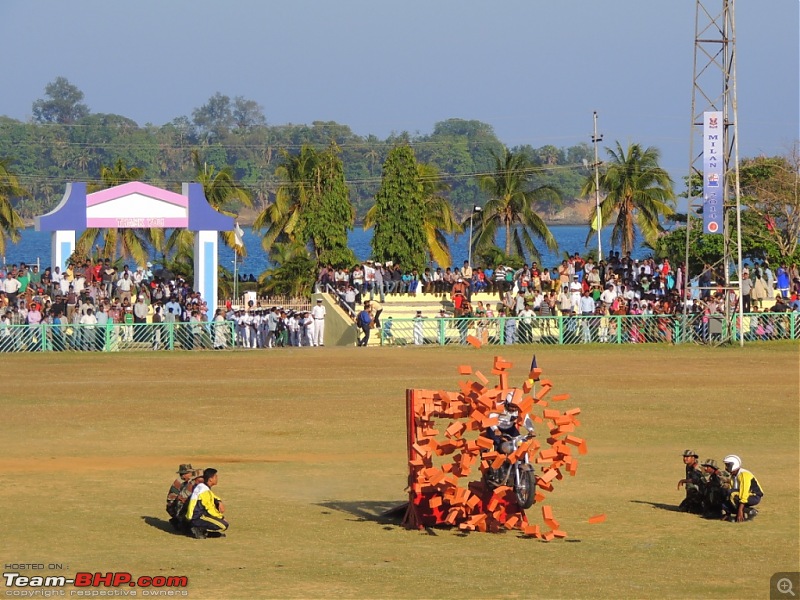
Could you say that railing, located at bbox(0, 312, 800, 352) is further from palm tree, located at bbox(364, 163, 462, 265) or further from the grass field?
palm tree, located at bbox(364, 163, 462, 265)

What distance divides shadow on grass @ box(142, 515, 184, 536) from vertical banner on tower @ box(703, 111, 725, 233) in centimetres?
2722

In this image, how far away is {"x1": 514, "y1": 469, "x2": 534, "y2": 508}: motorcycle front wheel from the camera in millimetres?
14297

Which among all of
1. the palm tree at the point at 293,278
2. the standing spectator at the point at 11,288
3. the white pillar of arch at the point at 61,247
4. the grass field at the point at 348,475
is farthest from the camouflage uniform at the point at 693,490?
the palm tree at the point at 293,278

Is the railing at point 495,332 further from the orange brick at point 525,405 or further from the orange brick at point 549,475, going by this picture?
the orange brick at point 525,405

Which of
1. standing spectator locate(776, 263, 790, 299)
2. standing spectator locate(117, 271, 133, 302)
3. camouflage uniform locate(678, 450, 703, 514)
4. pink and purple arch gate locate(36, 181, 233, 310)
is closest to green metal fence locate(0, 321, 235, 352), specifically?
standing spectator locate(117, 271, 133, 302)

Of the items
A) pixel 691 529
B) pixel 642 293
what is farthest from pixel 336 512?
pixel 642 293

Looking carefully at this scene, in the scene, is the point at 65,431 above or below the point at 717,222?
below

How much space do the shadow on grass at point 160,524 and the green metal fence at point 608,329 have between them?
24.9 meters

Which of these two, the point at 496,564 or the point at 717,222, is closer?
the point at 496,564

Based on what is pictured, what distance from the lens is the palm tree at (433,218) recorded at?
65.1 metres

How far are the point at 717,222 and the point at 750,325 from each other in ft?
12.5

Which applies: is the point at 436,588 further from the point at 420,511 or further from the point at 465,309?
the point at 465,309

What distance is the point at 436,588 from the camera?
37.9ft

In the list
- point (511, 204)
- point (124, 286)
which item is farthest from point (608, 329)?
point (511, 204)
